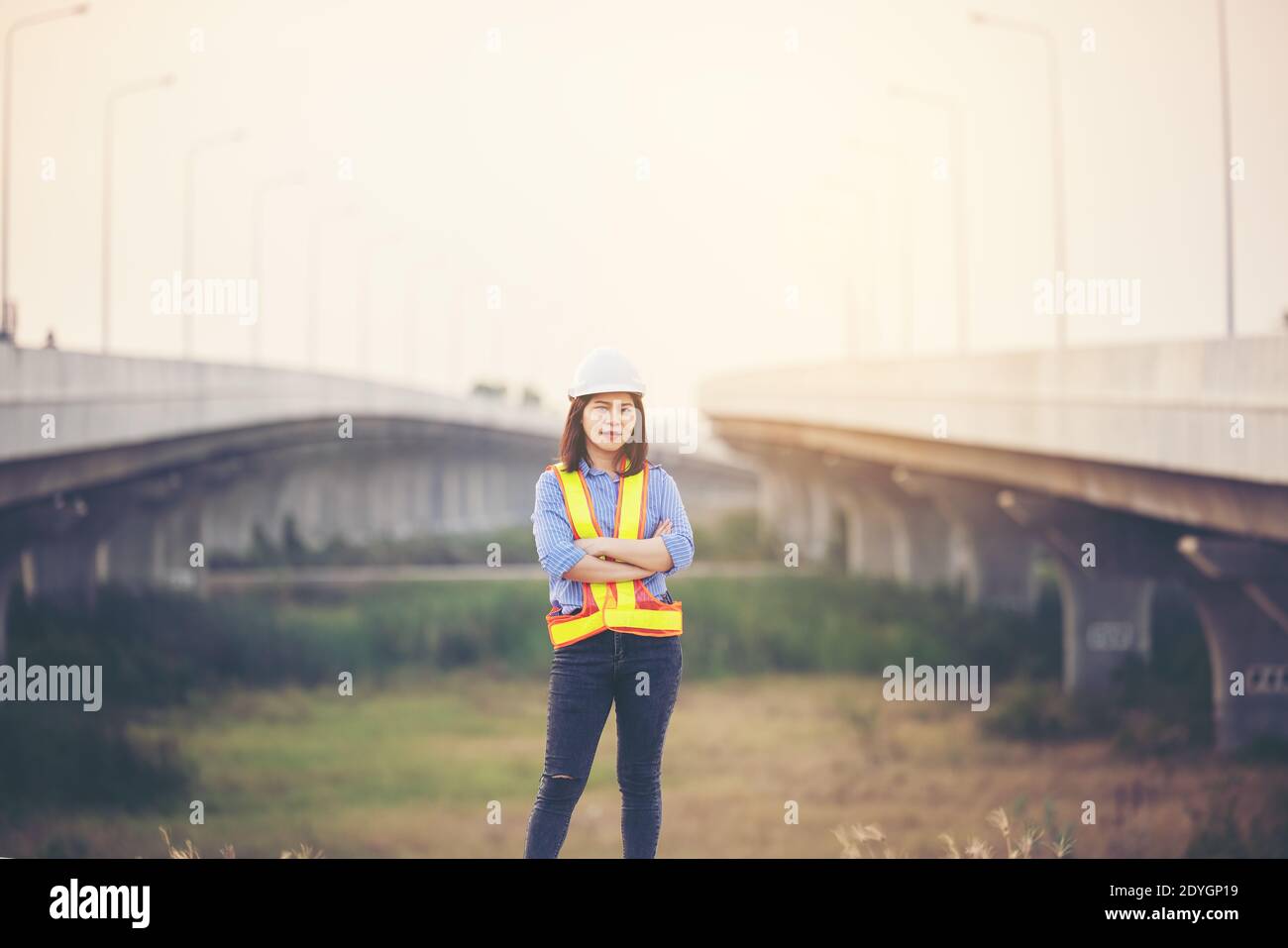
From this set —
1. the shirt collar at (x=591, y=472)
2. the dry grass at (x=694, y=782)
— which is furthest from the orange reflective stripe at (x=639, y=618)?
the dry grass at (x=694, y=782)

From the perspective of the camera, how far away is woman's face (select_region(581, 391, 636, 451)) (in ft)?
27.9

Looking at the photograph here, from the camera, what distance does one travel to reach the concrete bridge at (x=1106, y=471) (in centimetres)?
1880

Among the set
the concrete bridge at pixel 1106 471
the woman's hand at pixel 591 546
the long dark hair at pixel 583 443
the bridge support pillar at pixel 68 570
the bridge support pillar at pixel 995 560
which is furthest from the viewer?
the bridge support pillar at pixel 995 560

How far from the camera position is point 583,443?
28.2 ft

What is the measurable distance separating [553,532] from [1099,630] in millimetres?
29967

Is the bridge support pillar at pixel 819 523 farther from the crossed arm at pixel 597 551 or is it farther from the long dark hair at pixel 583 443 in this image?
the crossed arm at pixel 597 551

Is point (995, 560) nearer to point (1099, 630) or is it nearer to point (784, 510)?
point (1099, 630)

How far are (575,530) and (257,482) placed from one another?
5993 cm

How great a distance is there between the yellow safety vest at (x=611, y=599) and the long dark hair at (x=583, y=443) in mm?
68

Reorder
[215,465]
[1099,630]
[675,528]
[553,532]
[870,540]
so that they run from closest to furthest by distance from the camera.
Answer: [553,532] < [675,528] < [1099,630] < [215,465] < [870,540]

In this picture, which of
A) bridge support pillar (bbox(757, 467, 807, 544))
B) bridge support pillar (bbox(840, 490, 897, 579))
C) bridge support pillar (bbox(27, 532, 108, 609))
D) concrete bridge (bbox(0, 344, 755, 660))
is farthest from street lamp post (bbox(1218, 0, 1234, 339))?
bridge support pillar (bbox(757, 467, 807, 544))

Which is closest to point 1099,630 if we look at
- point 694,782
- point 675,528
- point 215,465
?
point 694,782
